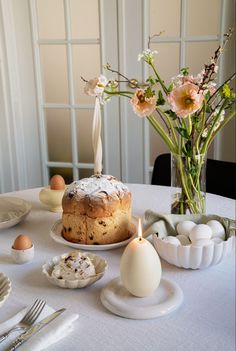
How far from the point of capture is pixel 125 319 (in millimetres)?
855

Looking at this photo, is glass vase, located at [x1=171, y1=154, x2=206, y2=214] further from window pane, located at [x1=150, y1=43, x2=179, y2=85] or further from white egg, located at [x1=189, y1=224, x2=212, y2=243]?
window pane, located at [x1=150, y1=43, x2=179, y2=85]

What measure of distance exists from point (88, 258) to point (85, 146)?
76.3 inches

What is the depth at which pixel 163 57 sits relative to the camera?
101 inches

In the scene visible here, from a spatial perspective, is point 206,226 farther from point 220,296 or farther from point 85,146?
point 85,146

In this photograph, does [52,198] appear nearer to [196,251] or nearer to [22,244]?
[22,244]

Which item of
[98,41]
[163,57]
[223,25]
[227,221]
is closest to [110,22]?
[98,41]

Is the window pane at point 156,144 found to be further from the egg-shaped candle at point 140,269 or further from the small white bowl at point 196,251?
the egg-shaped candle at point 140,269

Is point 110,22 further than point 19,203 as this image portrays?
Yes

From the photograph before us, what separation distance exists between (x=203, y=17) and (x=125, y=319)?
2.01 m

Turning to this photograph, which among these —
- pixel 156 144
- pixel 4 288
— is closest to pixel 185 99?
pixel 4 288

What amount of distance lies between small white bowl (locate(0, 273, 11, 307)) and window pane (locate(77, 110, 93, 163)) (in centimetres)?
193

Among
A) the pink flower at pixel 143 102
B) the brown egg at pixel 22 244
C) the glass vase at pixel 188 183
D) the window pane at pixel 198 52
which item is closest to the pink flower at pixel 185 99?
the pink flower at pixel 143 102

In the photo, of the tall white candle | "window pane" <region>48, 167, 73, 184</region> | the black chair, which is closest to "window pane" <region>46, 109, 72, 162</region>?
"window pane" <region>48, 167, 73, 184</region>

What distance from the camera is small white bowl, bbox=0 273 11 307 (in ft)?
2.91
